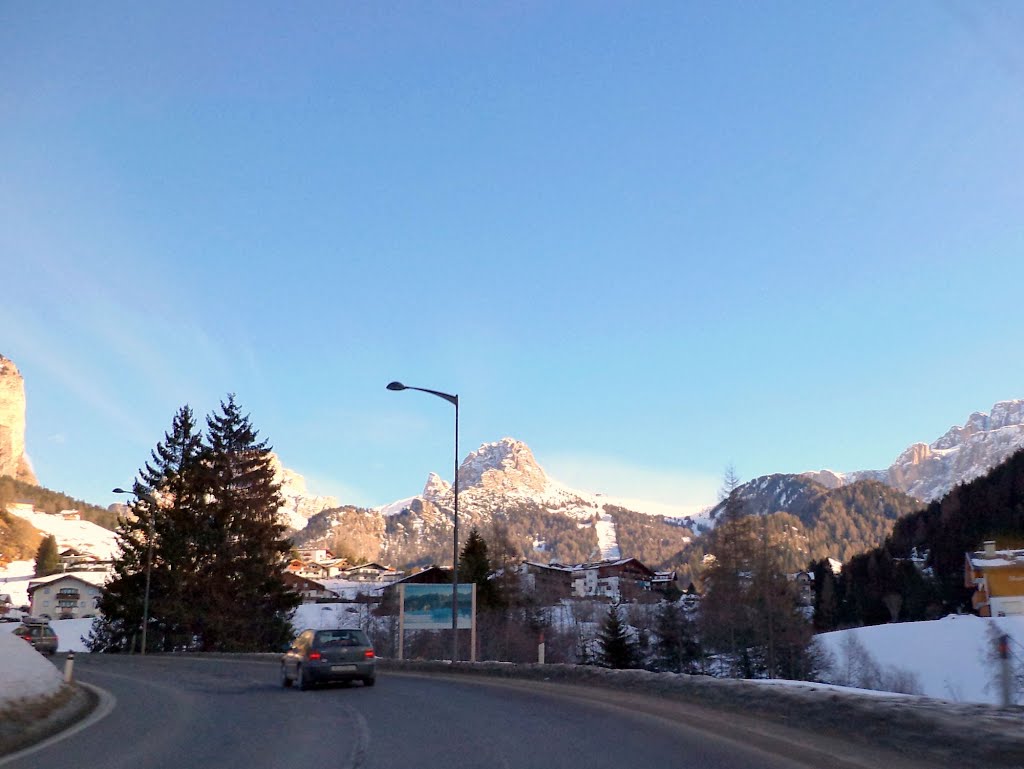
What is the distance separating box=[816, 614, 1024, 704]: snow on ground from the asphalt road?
91.2 ft

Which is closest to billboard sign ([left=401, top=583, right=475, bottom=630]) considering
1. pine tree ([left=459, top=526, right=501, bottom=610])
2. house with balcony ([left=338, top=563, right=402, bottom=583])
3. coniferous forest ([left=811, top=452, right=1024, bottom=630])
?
pine tree ([left=459, top=526, right=501, bottom=610])

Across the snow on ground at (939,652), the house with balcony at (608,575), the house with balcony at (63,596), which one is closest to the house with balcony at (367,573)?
the house with balcony at (608,575)

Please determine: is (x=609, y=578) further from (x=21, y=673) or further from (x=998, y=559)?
(x=21, y=673)

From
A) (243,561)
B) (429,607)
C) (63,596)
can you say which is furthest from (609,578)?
(429,607)

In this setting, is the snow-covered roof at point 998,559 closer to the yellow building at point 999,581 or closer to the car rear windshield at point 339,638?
the yellow building at point 999,581

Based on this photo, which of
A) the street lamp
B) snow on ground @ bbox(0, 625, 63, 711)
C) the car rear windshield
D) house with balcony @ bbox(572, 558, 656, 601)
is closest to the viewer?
snow on ground @ bbox(0, 625, 63, 711)

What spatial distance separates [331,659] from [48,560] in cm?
17367

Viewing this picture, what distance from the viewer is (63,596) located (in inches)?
5037

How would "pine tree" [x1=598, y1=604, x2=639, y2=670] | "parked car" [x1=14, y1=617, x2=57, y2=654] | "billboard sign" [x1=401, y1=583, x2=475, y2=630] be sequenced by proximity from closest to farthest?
"billboard sign" [x1=401, y1=583, x2=475, y2=630]
"parked car" [x1=14, y1=617, x2=57, y2=654]
"pine tree" [x1=598, y1=604, x2=639, y2=670]

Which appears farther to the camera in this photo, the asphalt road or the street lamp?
the street lamp

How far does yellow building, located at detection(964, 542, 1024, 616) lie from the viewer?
56.2m

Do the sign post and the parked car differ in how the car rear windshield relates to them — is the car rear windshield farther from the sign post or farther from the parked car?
the parked car

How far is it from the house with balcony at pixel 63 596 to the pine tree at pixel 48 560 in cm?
3843

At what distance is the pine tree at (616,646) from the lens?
154ft
